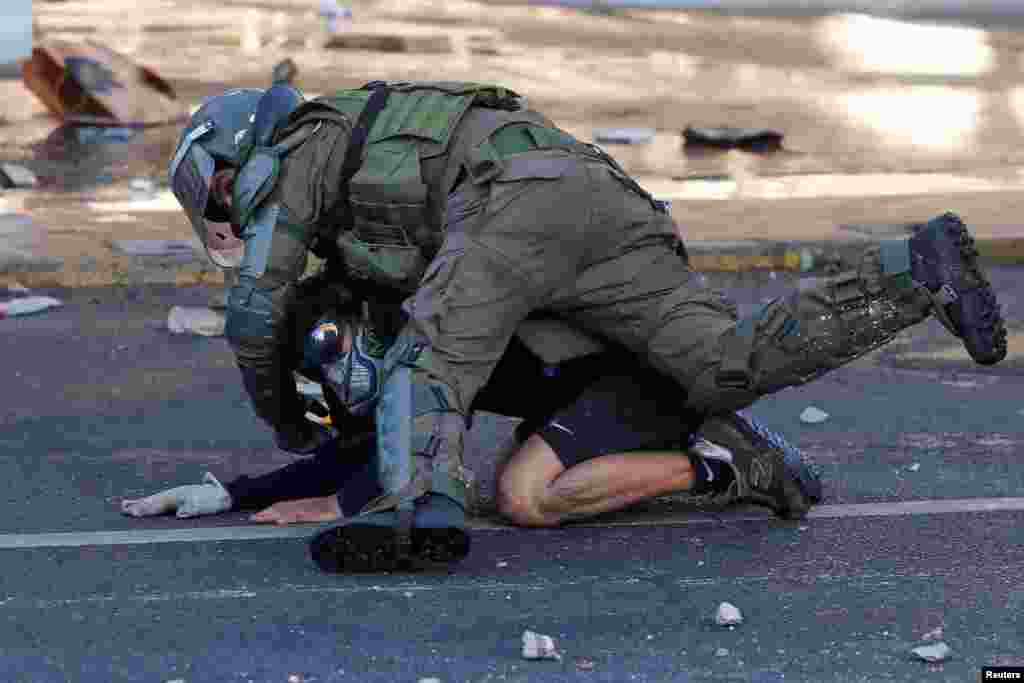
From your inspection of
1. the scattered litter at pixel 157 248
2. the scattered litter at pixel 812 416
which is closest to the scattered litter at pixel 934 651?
the scattered litter at pixel 812 416

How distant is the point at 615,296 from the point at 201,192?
3.62 feet

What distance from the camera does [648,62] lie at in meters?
15.5

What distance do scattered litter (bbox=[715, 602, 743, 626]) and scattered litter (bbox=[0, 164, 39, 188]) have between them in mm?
6719

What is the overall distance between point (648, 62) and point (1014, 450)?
956cm

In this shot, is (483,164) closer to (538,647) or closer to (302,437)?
(302,437)

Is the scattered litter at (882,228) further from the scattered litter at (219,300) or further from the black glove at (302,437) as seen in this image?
the black glove at (302,437)

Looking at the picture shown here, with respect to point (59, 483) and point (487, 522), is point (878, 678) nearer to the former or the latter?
point (487, 522)

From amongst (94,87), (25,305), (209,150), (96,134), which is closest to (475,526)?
(209,150)

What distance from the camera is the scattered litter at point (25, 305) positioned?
322 inches

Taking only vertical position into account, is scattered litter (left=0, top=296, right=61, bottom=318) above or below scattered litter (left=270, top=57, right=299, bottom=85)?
below

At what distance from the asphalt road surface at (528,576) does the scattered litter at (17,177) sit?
393cm

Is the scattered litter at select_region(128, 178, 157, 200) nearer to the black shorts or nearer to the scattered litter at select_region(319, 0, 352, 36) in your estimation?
the black shorts

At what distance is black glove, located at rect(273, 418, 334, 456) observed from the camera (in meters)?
5.51

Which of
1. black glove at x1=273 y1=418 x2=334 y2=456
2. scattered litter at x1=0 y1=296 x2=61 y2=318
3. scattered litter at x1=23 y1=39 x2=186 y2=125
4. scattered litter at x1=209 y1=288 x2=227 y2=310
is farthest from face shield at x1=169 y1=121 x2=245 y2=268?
scattered litter at x1=23 y1=39 x2=186 y2=125
